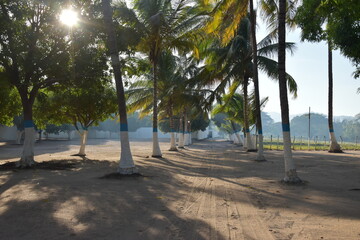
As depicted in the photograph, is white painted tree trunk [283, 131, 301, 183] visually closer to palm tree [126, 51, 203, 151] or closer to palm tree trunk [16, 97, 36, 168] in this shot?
palm tree trunk [16, 97, 36, 168]

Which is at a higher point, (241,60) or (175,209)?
(241,60)

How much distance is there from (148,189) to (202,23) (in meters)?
11.7

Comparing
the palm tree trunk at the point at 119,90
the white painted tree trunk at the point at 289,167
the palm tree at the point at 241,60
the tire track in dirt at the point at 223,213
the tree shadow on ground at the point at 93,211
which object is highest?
the palm tree at the point at 241,60

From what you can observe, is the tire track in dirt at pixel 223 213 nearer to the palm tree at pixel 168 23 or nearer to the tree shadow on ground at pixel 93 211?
the tree shadow on ground at pixel 93 211

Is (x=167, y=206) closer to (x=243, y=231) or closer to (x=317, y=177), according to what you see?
(x=243, y=231)

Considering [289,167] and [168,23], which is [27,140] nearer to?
[168,23]

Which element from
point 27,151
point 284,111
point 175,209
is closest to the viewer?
point 175,209

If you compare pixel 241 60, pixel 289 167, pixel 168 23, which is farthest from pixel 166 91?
pixel 289 167

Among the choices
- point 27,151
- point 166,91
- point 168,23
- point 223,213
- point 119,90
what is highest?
point 168,23

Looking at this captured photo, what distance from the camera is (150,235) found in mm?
4531

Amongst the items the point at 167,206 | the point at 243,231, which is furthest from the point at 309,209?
the point at 167,206

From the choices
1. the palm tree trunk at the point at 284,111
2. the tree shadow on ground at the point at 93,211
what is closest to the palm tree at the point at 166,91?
the palm tree trunk at the point at 284,111

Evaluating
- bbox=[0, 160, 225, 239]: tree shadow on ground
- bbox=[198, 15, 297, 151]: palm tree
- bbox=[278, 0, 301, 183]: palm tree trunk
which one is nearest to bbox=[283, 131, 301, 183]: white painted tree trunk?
bbox=[278, 0, 301, 183]: palm tree trunk

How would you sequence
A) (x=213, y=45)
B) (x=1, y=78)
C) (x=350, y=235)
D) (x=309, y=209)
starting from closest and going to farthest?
(x=350, y=235)
(x=309, y=209)
(x=1, y=78)
(x=213, y=45)
